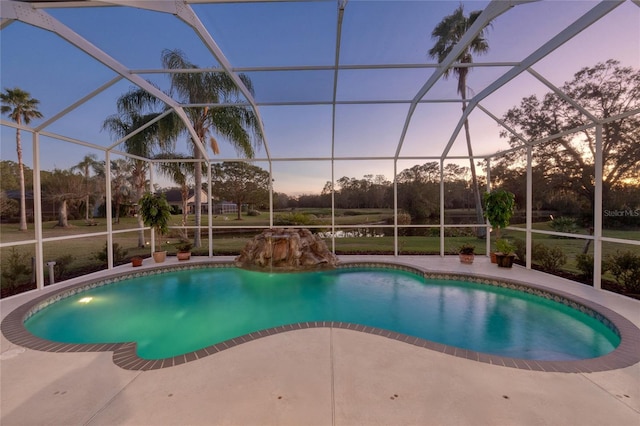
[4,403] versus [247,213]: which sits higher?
[247,213]

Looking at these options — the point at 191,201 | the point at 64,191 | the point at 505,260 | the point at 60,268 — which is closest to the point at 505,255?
the point at 505,260

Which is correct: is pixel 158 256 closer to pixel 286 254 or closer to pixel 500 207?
pixel 286 254

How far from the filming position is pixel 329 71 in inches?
242

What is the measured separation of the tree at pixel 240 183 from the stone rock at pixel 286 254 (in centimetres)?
482

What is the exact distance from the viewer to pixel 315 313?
5598mm

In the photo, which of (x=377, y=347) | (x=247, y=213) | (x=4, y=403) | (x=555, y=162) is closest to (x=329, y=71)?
(x=377, y=347)

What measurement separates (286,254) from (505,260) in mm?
6164

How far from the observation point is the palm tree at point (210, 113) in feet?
31.2

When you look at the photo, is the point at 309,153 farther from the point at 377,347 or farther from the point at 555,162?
the point at 555,162

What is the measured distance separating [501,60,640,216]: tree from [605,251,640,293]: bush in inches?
121

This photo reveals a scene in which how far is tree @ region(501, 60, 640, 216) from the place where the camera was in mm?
8102

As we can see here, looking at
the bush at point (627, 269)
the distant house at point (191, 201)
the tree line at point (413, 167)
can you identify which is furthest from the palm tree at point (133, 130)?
the bush at point (627, 269)

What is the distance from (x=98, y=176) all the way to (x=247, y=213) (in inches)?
306

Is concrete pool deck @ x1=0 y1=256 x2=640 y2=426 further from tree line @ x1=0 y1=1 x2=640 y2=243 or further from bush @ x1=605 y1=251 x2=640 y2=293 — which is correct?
tree line @ x1=0 y1=1 x2=640 y2=243
